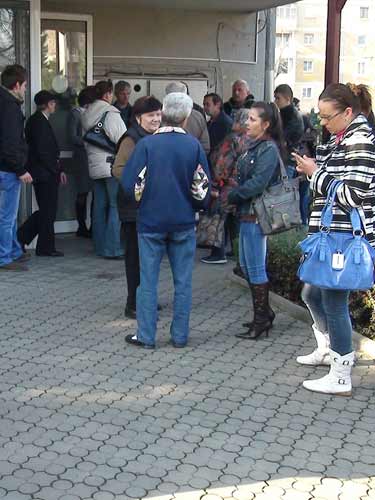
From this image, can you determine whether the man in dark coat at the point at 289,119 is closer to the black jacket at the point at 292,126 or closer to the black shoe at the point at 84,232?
the black jacket at the point at 292,126

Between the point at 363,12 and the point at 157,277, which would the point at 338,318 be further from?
the point at 363,12

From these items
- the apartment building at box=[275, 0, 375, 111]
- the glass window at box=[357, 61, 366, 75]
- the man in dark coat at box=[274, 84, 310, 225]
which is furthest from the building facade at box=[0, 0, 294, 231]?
the glass window at box=[357, 61, 366, 75]

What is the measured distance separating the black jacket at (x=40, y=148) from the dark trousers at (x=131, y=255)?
2430 mm

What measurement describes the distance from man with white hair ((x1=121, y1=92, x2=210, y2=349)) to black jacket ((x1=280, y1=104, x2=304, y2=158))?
3.97 meters

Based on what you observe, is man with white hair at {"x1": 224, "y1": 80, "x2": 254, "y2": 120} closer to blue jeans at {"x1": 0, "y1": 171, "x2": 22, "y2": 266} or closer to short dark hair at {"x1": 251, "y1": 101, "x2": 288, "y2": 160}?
blue jeans at {"x1": 0, "y1": 171, "x2": 22, "y2": 266}

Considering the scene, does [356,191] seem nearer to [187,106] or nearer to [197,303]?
[187,106]

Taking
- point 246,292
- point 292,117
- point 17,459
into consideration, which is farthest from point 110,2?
point 17,459

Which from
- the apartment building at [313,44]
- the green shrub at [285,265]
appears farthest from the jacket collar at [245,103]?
the apartment building at [313,44]

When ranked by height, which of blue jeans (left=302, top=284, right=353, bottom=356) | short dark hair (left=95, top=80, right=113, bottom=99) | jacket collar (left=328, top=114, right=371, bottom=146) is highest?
short dark hair (left=95, top=80, right=113, bottom=99)

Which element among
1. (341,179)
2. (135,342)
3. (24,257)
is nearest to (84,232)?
(24,257)

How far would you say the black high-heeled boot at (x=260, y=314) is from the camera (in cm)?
588

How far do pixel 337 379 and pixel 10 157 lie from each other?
4.13 m

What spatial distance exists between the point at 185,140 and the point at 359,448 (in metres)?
A: 2.31

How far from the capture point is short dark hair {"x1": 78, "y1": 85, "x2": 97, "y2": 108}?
8930 mm
